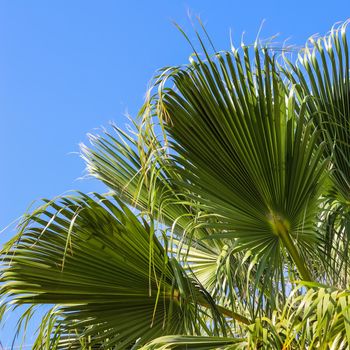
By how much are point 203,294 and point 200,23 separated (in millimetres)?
998

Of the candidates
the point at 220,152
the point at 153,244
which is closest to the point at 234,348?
the point at 153,244

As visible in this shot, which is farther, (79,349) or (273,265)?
(79,349)

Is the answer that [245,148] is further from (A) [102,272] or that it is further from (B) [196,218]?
(A) [102,272]

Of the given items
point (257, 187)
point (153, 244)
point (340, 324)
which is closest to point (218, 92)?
point (257, 187)

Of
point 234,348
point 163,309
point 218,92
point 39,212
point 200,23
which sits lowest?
point 234,348

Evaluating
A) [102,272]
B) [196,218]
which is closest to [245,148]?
[196,218]

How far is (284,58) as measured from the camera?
3.07 m

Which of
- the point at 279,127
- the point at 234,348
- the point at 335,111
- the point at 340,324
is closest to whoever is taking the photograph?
the point at 340,324

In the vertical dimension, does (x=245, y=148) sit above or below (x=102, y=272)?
above

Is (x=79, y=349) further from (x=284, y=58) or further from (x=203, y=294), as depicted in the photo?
(x=284, y=58)

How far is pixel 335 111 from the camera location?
2.90m

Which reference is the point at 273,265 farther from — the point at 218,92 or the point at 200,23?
the point at 200,23

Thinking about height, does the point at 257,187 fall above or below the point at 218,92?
below

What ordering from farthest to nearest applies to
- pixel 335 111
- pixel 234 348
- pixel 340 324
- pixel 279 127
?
pixel 335 111 → pixel 279 127 → pixel 234 348 → pixel 340 324
